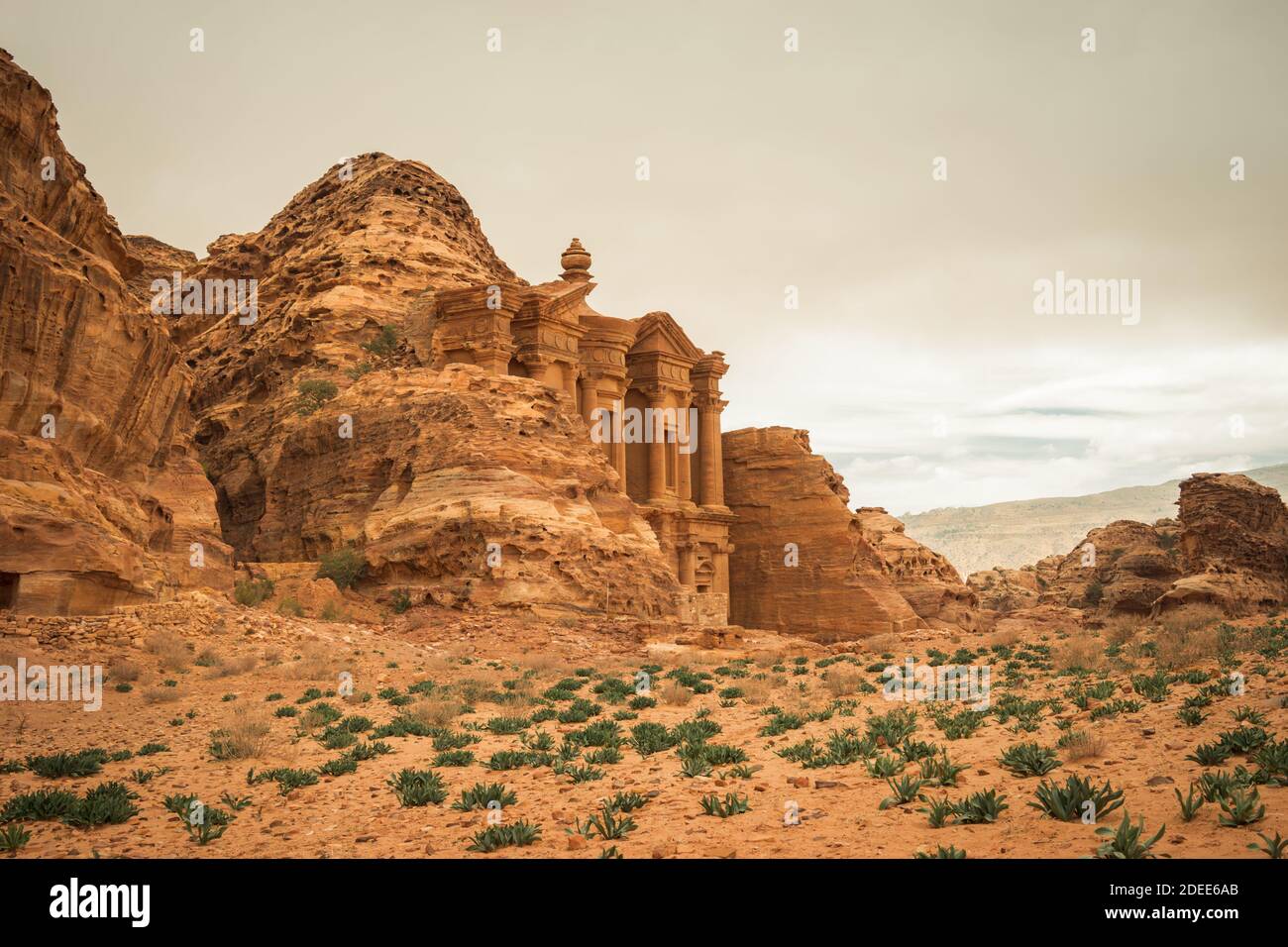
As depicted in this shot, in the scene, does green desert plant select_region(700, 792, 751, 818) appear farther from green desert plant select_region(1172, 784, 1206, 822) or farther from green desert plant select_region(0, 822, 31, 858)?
green desert plant select_region(0, 822, 31, 858)

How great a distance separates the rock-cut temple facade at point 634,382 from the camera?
127 ft

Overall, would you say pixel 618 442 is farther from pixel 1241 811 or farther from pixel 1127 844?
pixel 1127 844

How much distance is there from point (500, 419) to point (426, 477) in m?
3.11

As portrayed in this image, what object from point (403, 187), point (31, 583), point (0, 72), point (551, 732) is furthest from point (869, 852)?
point (403, 187)

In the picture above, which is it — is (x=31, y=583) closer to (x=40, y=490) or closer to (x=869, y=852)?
(x=40, y=490)

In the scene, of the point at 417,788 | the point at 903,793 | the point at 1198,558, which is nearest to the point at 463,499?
the point at 417,788

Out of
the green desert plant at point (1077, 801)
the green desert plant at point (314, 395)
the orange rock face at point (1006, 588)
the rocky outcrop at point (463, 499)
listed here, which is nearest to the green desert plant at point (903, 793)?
the green desert plant at point (1077, 801)

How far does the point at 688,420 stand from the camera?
181 feet

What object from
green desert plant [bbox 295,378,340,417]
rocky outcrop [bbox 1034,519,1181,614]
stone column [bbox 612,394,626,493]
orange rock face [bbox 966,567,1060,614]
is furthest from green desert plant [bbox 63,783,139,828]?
orange rock face [bbox 966,567,1060,614]

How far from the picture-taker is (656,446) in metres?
51.8

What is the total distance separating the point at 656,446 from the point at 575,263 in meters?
10.3

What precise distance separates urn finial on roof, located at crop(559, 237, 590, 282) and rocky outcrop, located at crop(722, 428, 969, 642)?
13.6m

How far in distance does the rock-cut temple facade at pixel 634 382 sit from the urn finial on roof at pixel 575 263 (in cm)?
6

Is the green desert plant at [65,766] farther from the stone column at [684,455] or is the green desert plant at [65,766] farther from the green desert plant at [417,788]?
the stone column at [684,455]
